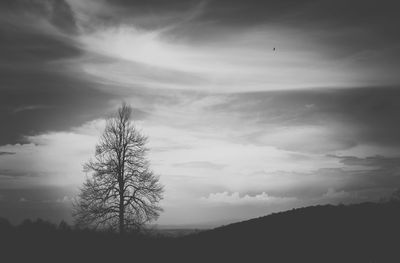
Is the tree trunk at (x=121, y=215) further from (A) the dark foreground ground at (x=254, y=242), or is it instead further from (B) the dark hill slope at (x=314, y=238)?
(B) the dark hill slope at (x=314, y=238)

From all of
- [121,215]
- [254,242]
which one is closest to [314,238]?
[254,242]

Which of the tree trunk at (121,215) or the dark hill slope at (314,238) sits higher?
the tree trunk at (121,215)

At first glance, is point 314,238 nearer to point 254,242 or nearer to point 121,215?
point 254,242

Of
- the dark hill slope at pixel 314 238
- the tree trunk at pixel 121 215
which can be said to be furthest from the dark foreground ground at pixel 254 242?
the tree trunk at pixel 121 215

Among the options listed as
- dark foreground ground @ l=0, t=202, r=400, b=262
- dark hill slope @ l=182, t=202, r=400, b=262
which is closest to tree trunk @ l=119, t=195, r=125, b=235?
dark foreground ground @ l=0, t=202, r=400, b=262

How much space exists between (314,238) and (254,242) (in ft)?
10.3

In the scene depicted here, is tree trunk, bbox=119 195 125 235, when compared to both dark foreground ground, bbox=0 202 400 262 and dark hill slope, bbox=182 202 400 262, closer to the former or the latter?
dark foreground ground, bbox=0 202 400 262

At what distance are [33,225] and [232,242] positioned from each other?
45.2 ft

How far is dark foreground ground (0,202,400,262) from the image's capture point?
686 inches

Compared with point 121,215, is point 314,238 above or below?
below

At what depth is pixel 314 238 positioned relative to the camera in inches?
762

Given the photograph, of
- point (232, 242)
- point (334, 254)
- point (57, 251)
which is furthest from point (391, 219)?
point (57, 251)

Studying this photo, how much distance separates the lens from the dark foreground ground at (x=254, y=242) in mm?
17422

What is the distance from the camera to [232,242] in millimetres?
21156
